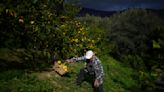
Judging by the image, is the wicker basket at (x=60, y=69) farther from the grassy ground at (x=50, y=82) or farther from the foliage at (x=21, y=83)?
the foliage at (x=21, y=83)

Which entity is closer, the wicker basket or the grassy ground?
the grassy ground

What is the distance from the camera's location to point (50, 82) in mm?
11969

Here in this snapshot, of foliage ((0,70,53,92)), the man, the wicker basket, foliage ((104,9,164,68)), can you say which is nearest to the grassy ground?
foliage ((0,70,53,92))

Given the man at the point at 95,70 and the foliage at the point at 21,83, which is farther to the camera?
the man at the point at 95,70

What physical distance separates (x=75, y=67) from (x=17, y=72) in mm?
3416

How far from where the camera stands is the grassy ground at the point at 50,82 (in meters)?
10.9

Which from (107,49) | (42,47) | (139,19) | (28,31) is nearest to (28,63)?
(42,47)

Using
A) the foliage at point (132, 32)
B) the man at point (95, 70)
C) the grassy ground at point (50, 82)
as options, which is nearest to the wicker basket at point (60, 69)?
the grassy ground at point (50, 82)

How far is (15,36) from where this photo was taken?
12.3m

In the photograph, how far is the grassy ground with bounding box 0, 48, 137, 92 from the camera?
10.9 m

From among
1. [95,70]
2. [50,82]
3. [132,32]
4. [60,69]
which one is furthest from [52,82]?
[132,32]

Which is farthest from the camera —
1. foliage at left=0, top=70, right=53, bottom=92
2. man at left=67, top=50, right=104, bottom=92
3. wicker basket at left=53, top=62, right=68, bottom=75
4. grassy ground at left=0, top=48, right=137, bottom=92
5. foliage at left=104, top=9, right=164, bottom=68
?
foliage at left=104, top=9, right=164, bottom=68

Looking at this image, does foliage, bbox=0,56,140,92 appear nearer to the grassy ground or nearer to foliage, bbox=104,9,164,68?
the grassy ground

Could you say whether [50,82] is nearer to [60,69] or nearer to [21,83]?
[21,83]
